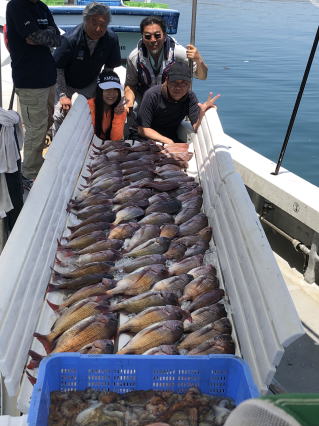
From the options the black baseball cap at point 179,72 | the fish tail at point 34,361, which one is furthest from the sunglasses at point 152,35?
the fish tail at point 34,361

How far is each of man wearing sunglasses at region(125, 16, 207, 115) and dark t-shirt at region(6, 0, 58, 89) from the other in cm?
103

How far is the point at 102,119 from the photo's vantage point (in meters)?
5.99

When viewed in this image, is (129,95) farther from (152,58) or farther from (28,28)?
(28,28)

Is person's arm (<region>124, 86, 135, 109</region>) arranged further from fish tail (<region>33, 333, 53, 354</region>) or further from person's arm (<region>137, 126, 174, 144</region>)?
fish tail (<region>33, 333, 53, 354</region>)

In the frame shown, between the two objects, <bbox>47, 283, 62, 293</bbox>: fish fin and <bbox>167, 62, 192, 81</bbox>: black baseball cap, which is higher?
<bbox>167, 62, 192, 81</bbox>: black baseball cap

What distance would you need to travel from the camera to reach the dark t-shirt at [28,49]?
4.95 meters

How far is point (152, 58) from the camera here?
5855 millimetres

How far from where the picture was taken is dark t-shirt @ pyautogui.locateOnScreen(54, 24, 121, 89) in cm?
564

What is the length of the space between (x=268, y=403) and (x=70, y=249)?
9.79ft

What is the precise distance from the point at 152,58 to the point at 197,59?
555 millimetres

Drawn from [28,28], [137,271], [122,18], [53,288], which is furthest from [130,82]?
[122,18]

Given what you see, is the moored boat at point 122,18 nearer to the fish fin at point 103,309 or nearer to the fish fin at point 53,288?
the fish fin at point 53,288

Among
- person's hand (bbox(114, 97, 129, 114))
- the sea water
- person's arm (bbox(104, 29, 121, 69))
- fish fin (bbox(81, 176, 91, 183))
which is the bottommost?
the sea water

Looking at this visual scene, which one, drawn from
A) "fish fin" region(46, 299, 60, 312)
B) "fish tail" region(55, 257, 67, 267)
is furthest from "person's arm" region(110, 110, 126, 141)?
"fish fin" region(46, 299, 60, 312)
